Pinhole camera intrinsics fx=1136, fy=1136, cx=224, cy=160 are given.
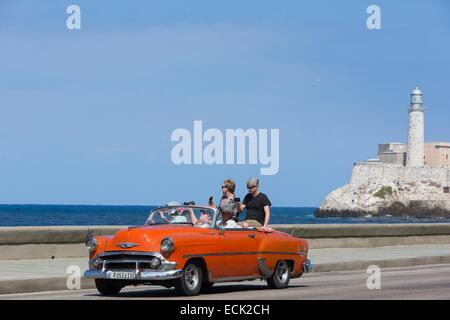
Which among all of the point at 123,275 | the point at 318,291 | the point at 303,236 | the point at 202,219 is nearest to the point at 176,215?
the point at 202,219

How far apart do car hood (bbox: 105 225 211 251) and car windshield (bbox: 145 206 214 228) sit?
471mm

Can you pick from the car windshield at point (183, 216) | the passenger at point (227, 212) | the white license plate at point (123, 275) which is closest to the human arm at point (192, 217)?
the car windshield at point (183, 216)

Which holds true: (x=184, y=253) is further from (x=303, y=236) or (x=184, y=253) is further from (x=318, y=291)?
(x=303, y=236)

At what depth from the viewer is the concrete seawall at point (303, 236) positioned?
24.2 metres

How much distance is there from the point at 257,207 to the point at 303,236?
35.6 feet

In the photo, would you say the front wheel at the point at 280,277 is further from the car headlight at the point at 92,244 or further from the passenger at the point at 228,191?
the car headlight at the point at 92,244

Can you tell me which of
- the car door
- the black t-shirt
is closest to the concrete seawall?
the black t-shirt

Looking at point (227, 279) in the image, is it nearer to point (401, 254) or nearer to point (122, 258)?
point (122, 258)

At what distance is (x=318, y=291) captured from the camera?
19.0m

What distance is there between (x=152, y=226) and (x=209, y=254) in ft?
3.33

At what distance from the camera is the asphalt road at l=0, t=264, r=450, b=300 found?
17.7 meters

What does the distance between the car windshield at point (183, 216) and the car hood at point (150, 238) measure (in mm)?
471
